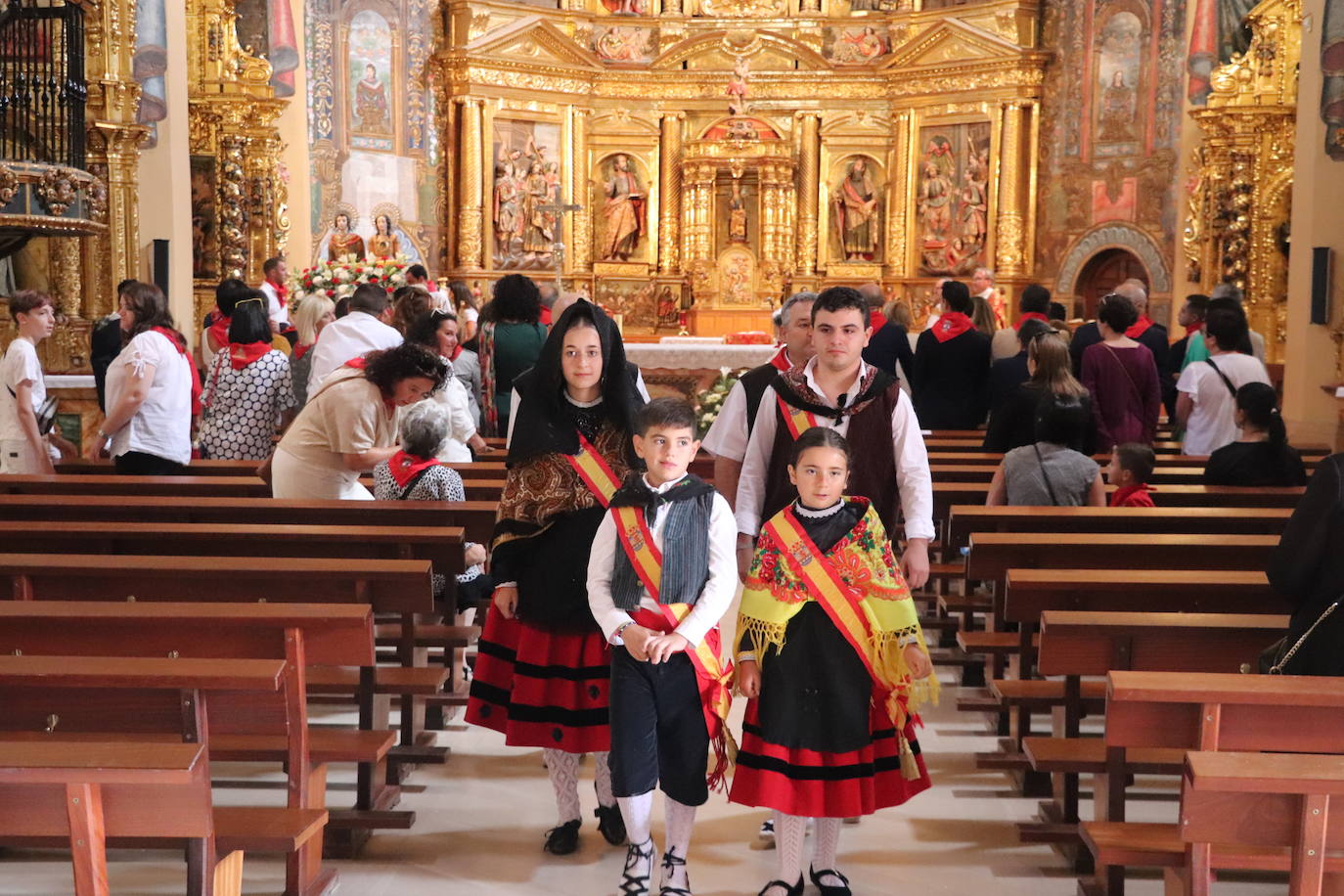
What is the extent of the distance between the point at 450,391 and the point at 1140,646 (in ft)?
12.8

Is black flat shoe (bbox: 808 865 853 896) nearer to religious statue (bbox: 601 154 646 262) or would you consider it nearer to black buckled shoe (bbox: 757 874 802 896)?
black buckled shoe (bbox: 757 874 802 896)

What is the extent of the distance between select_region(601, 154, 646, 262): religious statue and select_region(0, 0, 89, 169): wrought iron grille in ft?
32.7

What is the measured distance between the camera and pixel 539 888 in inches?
156

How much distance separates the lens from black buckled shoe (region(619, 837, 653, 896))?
3725mm

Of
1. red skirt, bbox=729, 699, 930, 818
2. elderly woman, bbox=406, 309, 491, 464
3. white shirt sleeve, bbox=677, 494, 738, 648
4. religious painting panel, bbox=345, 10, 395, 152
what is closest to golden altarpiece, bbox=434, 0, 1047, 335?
religious painting panel, bbox=345, 10, 395, 152

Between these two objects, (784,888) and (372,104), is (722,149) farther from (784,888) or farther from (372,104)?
(784,888)

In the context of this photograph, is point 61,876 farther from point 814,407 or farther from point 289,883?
point 814,407

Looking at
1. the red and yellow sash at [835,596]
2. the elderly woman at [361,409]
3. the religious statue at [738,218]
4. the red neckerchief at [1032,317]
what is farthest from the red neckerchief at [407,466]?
the religious statue at [738,218]

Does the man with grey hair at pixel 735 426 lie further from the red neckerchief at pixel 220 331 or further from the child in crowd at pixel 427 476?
the red neckerchief at pixel 220 331

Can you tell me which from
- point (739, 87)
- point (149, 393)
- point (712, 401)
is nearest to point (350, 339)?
point (149, 393)

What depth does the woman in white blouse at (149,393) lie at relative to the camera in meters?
6.64

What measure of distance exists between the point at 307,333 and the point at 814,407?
511 centimetres

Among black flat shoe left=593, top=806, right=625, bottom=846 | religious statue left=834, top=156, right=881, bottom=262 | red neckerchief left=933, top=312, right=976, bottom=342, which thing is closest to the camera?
black flat shoe left=593, top=806, right=625, bottom=846

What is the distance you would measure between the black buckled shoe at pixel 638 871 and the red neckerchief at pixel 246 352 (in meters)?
3.95
